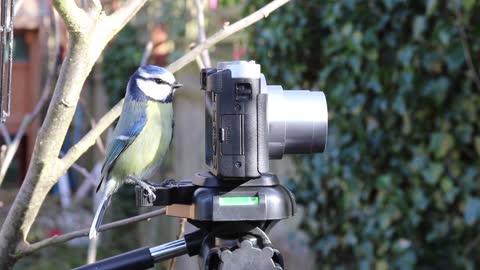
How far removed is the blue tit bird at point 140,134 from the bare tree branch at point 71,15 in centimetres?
33

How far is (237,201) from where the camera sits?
1.22m

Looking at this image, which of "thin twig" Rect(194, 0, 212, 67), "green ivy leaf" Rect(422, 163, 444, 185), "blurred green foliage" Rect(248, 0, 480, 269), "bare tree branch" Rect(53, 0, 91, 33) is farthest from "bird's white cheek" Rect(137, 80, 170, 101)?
"green ivy leaf" Rect(422, 163, 444, 185)

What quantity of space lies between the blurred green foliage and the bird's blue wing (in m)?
1.45

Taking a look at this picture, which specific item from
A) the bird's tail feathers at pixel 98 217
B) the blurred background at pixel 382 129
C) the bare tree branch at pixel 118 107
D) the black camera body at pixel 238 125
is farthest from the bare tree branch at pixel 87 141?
the blurred background at pixel 382 129

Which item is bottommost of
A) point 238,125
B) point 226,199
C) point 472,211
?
point 472,211

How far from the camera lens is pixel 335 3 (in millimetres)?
3311

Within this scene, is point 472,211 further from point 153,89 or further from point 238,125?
point 238,125

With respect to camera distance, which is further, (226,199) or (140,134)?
(140,134)

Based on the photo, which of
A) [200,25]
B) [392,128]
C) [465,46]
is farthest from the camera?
[392,128]

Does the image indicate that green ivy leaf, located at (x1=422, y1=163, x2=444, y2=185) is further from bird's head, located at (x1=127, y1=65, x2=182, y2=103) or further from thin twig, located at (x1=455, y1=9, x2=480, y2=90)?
bird's head, located at (x1=127, y1=65, x2=182, y2=103)

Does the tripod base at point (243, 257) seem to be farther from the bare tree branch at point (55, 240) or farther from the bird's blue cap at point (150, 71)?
the bird's blue cap at point (150, 71)

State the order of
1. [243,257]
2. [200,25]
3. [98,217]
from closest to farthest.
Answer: [243,257] → [98,217] → [200,25]

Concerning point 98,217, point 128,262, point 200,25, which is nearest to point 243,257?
point 128,262

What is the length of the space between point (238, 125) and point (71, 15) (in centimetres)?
31
